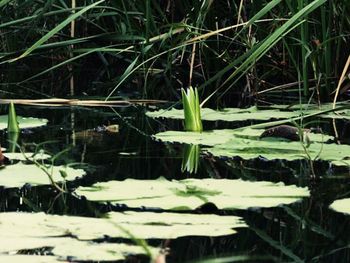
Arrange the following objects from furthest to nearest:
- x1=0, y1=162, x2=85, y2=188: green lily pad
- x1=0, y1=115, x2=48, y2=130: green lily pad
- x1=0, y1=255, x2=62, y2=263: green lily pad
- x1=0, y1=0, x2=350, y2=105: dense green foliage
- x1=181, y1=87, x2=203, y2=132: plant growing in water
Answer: x1=0, y1=0, x2=350, y2=105: dense green foliage, x1=0, y1=115, x2=48, y2=130: green lily pad, x1=181, y1=87, x2=203, y2=132: plant growing in water, x1=0, y1=162, x2=85, y2=188: green lily pad, x1=0, y1=255, x2=62, y2=263: green lily pad

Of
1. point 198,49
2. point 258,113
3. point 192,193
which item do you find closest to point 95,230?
point 192,193

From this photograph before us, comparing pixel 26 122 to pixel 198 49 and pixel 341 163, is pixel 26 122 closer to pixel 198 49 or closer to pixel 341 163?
pixel 341 163

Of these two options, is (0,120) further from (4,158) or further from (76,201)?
(76,201)

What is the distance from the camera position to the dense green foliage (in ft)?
8.87

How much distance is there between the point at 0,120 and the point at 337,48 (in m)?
1.10

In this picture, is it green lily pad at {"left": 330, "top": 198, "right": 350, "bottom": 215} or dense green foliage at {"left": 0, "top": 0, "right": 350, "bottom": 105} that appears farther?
dense green foliage at {"left": 0, "top": 0, "right": 350, "bottom": 105}

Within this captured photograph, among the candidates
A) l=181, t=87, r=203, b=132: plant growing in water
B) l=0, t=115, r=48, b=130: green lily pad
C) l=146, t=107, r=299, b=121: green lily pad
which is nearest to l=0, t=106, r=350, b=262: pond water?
l=181, t=87, r=203, b=132: plant growing in water

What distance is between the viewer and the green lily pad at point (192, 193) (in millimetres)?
1409

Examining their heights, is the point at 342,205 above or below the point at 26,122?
below

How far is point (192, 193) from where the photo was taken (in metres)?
1.49

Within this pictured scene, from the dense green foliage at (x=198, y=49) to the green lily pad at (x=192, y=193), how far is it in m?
0.91

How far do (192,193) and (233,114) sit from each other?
1024mm

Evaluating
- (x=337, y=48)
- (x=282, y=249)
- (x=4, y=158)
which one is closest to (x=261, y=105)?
(x=337, y=48)

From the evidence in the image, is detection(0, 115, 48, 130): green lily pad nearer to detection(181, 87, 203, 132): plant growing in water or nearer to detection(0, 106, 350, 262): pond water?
detection(0, 106, 350, 262): pond water
